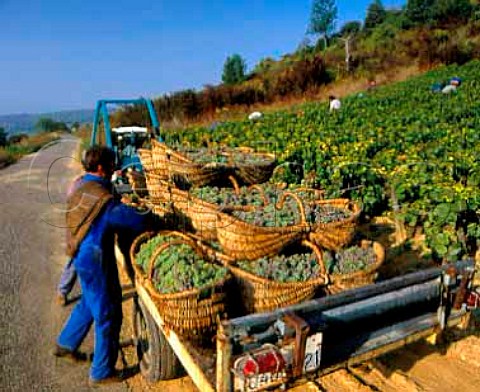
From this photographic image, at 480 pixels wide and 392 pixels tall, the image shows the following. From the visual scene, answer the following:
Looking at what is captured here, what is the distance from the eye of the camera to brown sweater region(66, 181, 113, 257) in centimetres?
316

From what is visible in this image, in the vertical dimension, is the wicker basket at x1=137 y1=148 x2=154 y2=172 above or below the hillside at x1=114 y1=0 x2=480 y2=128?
below

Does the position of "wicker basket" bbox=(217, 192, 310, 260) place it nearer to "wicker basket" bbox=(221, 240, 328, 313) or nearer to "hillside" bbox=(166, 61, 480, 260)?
"wicker basket" bbox=(221, 240, 328, 313)

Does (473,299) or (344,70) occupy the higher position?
(344,70)

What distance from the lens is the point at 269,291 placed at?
2.80 metres

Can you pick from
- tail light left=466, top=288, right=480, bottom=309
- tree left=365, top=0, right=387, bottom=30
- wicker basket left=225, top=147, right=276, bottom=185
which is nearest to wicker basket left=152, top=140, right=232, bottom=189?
wicker basket left=225, top=147, right=276, bottom=185

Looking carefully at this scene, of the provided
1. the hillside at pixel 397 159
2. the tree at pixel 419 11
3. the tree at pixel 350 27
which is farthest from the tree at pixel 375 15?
the hillside at pixel 397 159

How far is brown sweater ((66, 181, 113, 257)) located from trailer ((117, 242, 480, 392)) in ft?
1.89

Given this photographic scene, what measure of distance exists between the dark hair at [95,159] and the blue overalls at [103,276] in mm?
75

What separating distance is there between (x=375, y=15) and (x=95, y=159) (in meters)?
59.5

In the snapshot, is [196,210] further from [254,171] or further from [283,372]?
Answer: [283,372]

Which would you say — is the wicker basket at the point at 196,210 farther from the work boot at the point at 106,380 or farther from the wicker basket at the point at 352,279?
the work boot at the point at 106,380

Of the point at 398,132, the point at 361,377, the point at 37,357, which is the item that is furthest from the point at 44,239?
the point at 398,132

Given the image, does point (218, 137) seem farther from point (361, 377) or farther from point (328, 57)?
point (328, 57)

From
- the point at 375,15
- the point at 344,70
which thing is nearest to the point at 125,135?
the point at 344,70
